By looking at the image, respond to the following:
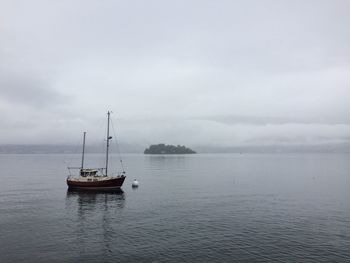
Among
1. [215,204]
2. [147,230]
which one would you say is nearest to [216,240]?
[147,230]

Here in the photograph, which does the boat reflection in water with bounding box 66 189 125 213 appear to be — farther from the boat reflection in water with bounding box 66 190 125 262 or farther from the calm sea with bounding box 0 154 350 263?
the calm sea with bounding box 0 154 350 263

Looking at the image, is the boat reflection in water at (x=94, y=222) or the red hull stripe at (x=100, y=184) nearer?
the boat reflection in water at (x=94, y=222)

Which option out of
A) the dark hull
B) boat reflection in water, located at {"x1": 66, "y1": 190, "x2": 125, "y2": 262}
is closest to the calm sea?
boat reflection in water, located at {"x1": 66, "y1": 190, "x2": 125, "y2": 262}

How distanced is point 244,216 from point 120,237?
80.2 ft

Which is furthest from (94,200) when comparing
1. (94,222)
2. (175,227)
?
(175,227)

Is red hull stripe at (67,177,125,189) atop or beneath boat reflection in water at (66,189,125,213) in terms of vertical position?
atop

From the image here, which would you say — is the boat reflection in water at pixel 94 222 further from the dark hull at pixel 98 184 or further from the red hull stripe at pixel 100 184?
the red hull stripe at pixel 100 184

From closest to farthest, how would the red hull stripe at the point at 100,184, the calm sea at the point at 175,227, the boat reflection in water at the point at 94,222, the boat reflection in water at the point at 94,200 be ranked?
1. the calm sea at the point at 175,227
2. the boat reflection in water at the point at 94,222
3. the boat reflection in water at the point at 94,200
4. the red hull stripe at the point at 100,184

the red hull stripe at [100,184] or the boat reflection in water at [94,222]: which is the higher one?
the red hull stripe at [100,184]

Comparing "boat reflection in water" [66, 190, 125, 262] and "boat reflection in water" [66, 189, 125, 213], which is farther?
"boat reflection in water" [66, 189, 125, 213]

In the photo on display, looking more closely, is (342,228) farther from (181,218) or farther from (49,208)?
(49,208)

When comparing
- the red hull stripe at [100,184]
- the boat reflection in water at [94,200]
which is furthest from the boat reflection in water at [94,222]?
the red hull stripe at [100,184]

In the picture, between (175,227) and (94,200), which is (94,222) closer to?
(175,227)

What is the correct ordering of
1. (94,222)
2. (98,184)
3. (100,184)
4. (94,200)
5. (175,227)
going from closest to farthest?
(175,227) → (94,222) → (94,200) → (98,184) → (100,184)
